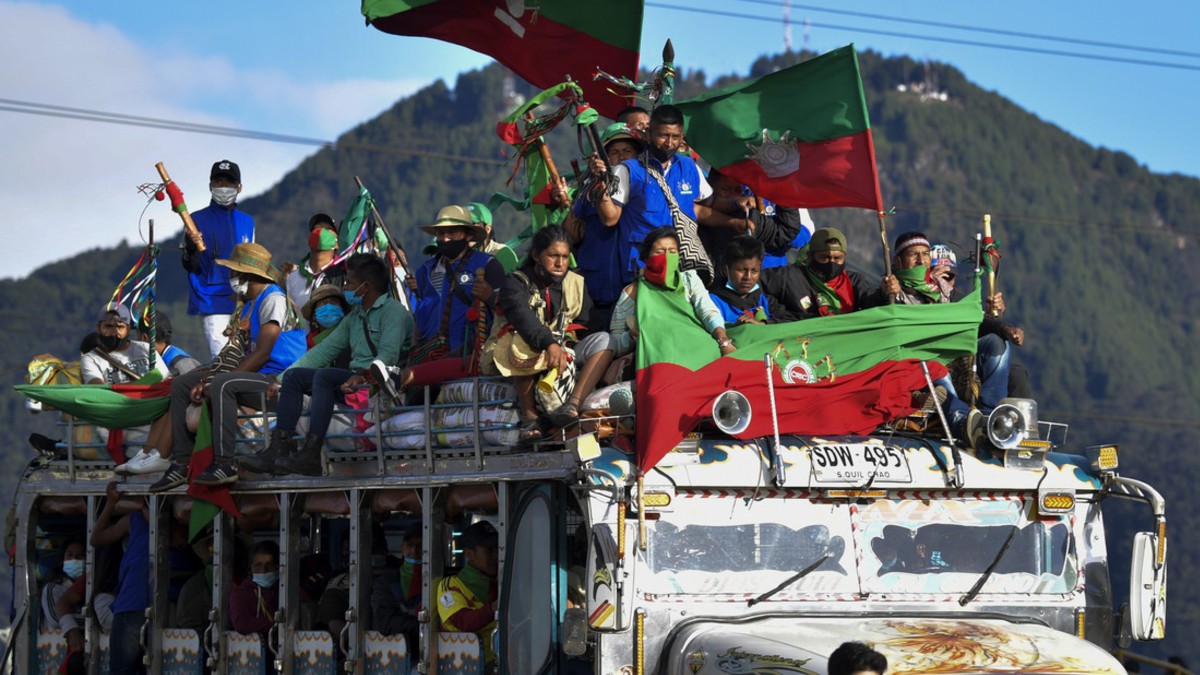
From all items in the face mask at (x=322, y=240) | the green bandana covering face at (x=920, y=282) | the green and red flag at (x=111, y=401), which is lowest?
the green and red flag at (x=111, y=401)

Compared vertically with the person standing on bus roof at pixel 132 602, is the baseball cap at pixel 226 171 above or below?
above

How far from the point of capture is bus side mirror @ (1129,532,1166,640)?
9.57 meters

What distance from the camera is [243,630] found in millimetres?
11500

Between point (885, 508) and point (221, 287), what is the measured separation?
6942 millimetres

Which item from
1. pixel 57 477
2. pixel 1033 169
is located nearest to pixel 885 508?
pixel 57 477

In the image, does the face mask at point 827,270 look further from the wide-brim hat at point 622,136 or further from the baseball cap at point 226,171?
the baseball cap at point 226,171

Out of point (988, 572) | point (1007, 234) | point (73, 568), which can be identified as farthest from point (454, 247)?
point (1007, 234)

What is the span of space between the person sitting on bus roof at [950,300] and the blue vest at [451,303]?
2555 millimetres

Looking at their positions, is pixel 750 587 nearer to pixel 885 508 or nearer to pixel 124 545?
pixel 885 508

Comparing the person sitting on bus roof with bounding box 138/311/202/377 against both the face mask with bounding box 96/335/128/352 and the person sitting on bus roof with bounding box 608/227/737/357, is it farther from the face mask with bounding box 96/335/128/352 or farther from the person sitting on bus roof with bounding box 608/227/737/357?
the person sitting on bus roof with bounding box 608/227/737/357

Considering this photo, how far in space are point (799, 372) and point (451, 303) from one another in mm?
2630

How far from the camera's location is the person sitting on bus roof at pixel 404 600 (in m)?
10.3

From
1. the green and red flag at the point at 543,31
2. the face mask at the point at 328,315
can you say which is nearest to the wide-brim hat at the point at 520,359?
the face mask at the point at 328,315

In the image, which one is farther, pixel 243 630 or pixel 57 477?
pixel 57 477
